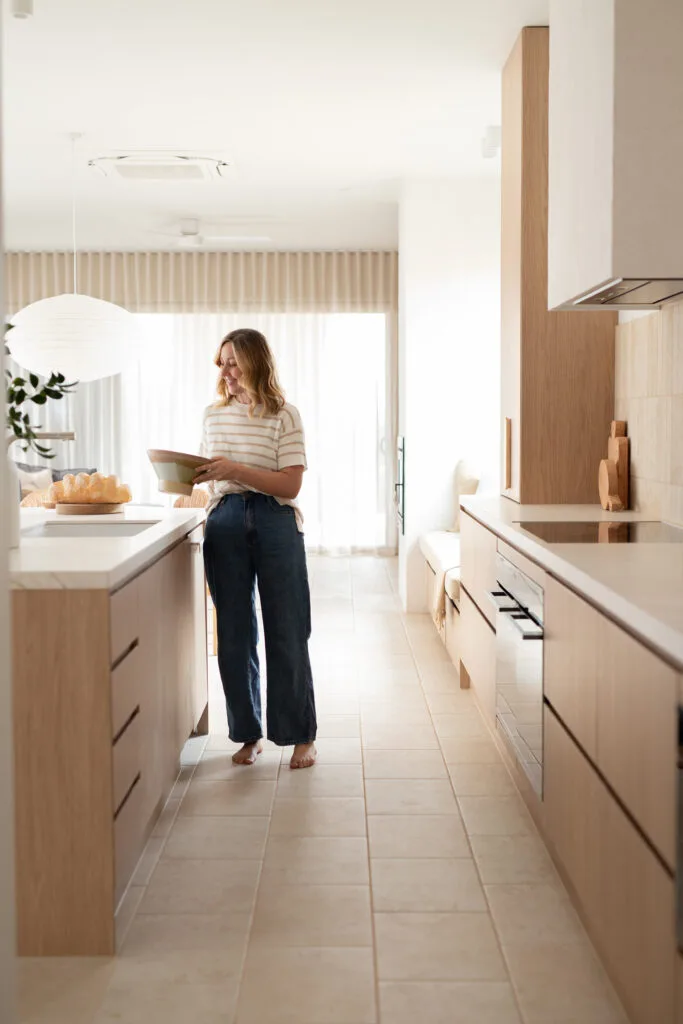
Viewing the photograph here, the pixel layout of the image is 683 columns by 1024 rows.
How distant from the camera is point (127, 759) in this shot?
2.27m

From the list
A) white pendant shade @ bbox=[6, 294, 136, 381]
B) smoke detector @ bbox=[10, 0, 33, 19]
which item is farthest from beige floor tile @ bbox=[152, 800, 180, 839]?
white pendant shade @ bbox=[6, 294, 136, 381]

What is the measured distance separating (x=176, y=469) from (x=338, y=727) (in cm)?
129

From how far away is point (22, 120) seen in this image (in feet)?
16.3

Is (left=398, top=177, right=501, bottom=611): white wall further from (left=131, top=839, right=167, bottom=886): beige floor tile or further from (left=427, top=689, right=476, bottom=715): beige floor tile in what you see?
(left=131, top=839, right=167, bottom=886): beige floor tile

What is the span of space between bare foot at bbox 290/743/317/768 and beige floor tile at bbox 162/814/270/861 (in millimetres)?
424

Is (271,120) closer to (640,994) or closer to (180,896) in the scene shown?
(180,896)

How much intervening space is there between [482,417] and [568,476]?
226 cm

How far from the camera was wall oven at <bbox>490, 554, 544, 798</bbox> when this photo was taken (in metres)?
2.54

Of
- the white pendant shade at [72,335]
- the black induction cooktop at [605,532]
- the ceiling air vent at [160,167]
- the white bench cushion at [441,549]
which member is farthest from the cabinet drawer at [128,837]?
the ceiling air vent at [160,167]

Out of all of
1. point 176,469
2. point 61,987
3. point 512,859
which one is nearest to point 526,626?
point 512,859

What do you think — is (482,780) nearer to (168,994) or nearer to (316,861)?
(316,861)

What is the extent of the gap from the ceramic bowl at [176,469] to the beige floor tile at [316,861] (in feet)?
3.42

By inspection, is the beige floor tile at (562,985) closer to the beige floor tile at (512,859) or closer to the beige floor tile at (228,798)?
the beige floor tile at (512,859)

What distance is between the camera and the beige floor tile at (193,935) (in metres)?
2.12
